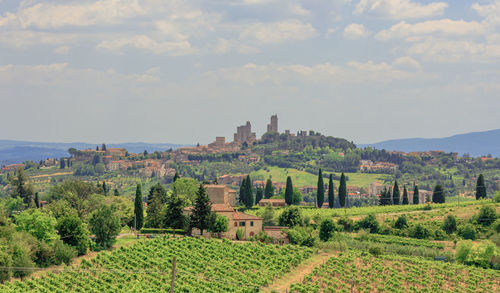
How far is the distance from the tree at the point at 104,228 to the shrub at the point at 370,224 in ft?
118

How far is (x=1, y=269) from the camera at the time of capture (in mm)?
43750

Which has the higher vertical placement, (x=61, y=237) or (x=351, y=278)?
(x=61, y=237)

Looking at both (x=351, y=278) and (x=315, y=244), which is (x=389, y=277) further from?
(x=315, y=244)

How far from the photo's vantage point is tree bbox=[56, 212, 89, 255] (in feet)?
177

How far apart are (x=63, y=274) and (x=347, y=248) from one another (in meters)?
31.6

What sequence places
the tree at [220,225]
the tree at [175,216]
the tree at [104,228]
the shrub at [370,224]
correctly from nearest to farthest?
the tree at [104,228] < the tree at [220,225] < the tree at [175,216] < the shrub at [370,224]

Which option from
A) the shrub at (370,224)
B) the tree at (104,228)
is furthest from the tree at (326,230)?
the tree at (104,228)

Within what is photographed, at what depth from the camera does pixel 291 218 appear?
246 feet

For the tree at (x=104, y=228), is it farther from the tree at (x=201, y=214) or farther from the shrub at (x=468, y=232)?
the shrub at (x=468, y=232)

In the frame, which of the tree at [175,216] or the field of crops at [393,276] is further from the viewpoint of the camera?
the tree at [175,216]

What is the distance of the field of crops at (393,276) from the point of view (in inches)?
2012

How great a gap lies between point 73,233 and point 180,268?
11.2m

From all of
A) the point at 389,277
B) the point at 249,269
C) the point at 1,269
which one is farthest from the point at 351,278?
the point at 1,269

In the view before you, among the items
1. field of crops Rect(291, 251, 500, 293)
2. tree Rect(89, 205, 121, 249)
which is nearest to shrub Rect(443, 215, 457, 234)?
field of crops Rect(291, 251, 500, 293)
